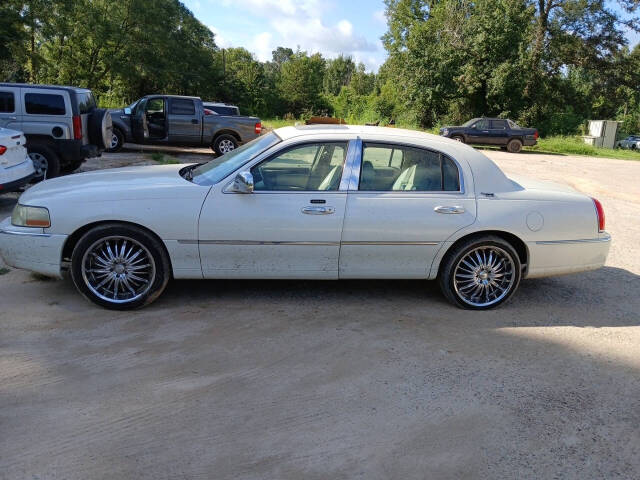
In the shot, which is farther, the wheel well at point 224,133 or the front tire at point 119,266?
the wheel well at point 224,133

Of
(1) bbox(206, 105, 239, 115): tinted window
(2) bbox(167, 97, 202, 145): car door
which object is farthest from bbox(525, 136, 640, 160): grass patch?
(2) bbox(167, 97, 202, 145): car door

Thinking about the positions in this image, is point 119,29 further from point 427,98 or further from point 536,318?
point 536,318

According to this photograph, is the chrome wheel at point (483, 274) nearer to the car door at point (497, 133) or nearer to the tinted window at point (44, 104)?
the tinted window at point (44, 104)

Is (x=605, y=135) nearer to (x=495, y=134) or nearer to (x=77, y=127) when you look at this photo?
(x=495, y=134)

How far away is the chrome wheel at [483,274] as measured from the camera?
4863 millimetres

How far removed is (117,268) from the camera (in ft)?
14.7

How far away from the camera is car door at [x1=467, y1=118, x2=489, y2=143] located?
26.3 metres

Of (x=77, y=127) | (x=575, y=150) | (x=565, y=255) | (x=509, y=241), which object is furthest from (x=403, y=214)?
(x=575, y=150)

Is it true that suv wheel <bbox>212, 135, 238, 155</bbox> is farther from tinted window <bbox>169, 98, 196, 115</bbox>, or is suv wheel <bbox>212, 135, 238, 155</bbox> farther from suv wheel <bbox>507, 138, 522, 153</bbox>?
suv wheel <bbox>507, 138, 522, 153</bbox>

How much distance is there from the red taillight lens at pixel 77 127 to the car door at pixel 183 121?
5.73m

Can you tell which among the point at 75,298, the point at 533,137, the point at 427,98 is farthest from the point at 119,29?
the point at 75,298

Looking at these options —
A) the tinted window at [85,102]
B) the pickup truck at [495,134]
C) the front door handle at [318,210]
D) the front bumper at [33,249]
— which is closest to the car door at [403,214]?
the front door handle at [318,210]

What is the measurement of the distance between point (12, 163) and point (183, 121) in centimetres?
841

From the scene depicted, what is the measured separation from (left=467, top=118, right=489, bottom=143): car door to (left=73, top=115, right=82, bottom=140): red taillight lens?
19.8 meters
